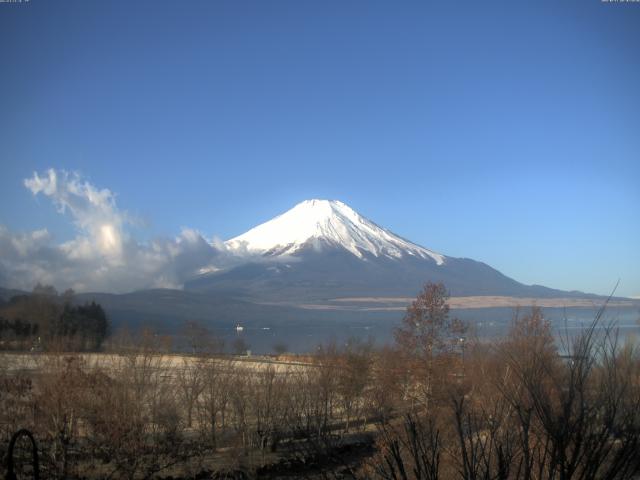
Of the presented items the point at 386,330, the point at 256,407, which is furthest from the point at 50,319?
the point at 386,330

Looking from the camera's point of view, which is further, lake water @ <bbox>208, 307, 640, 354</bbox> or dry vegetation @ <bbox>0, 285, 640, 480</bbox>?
dry vegetation @ <bbox>0, 285, 640, 480</bbox>

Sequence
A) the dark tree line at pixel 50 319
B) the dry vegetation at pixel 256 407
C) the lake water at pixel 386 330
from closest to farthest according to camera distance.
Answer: the lake water at pixel 386 330 → the dry vegetation at pixel 256 407 → the dark tree line at pixel 50 319

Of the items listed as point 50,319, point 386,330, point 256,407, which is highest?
point 50,319

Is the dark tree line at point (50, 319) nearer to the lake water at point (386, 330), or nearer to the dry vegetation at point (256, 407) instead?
the lake water at point (386, 330)

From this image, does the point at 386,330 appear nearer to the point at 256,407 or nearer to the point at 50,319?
the point at 50,319

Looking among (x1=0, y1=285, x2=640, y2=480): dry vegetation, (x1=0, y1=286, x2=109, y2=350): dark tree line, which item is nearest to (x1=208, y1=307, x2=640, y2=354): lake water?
(x1=0, y1=285, x2=640, y2=480): dry vegetation

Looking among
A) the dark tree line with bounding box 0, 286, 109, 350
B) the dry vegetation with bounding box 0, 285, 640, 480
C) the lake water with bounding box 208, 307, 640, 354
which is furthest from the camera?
the dark tree line with bounding box 0, 286, 109, 350

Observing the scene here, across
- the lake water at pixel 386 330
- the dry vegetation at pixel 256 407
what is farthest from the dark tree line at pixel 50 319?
the dry vegetation at pixel 256 407

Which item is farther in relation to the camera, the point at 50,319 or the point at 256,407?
the point at 50,319

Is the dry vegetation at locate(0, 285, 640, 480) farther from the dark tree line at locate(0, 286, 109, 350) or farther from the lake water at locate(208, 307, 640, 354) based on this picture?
the dark tree line at locate(0, 286, 109, 350)

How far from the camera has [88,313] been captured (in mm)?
64375

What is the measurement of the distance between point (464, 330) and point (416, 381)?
124 inches

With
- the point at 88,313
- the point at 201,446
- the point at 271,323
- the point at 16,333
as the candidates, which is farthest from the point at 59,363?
the point at 271,323

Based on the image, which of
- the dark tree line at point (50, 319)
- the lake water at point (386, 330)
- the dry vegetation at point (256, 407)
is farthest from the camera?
the dark tree line at point (50, 319)
